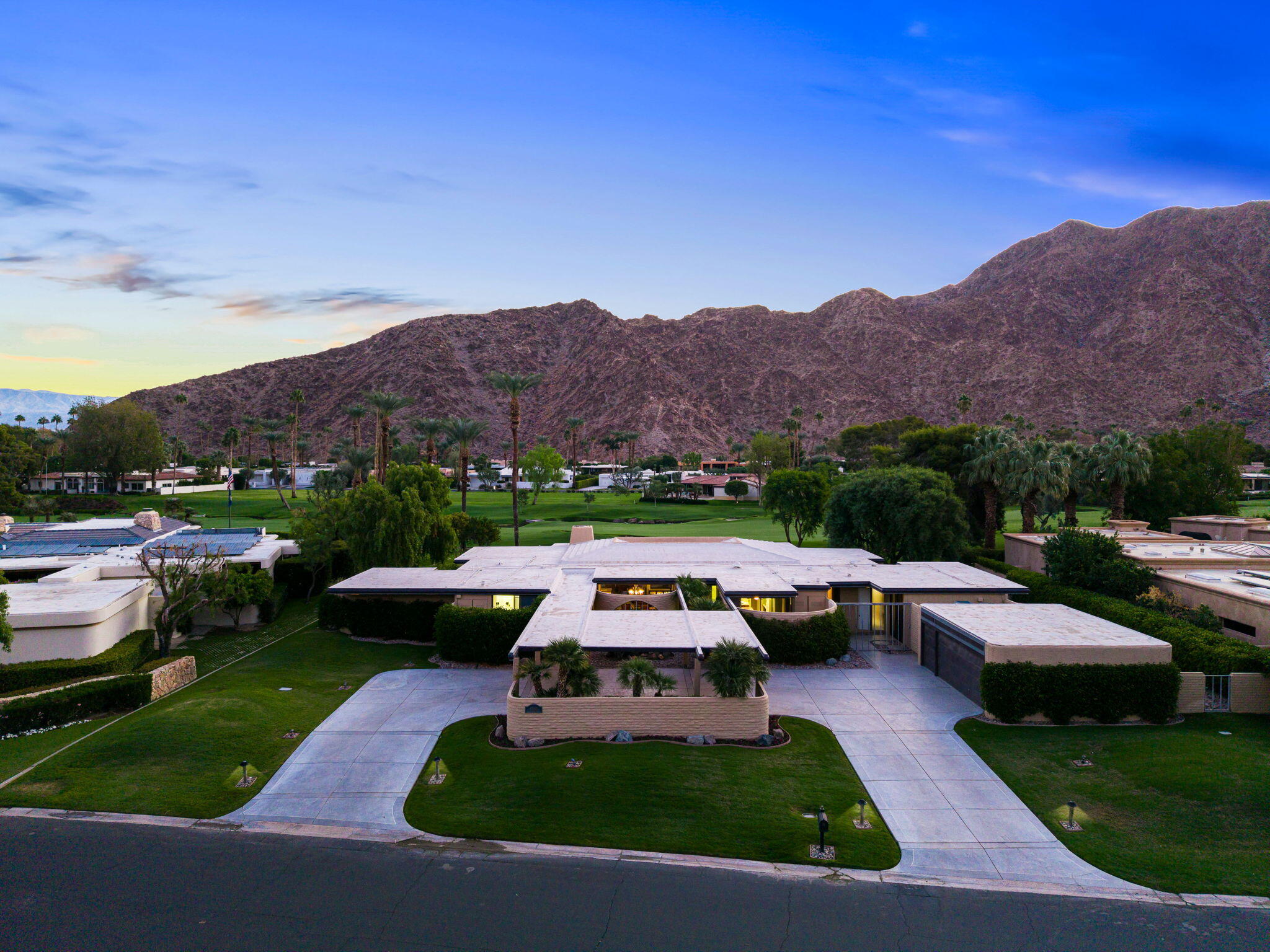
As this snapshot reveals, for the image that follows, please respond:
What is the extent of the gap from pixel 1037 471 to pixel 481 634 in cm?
3497

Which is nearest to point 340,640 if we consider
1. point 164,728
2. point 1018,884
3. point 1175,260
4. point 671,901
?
point 164,728

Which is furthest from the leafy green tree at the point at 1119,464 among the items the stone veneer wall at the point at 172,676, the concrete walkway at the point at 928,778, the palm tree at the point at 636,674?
the stone veneer wall at the point at 172,676

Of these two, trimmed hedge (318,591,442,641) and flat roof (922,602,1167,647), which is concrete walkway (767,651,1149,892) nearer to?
flat roof (922,602,1167,647)

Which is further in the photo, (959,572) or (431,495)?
(431,495)

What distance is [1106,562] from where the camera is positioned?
3006 cm

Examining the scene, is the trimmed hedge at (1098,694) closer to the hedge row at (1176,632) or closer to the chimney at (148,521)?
the hedge row at (1176,632)

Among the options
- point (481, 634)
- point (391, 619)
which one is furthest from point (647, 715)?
point (391, 619)

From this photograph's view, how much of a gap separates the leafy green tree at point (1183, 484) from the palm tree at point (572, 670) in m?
45.2

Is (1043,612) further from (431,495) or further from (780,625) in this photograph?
(431,495)

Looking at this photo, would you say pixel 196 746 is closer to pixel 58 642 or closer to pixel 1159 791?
pixel 58 642

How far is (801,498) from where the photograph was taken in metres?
55.7

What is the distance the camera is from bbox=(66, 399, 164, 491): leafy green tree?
101m

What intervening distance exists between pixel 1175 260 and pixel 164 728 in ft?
764

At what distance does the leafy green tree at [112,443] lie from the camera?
3969 inches
